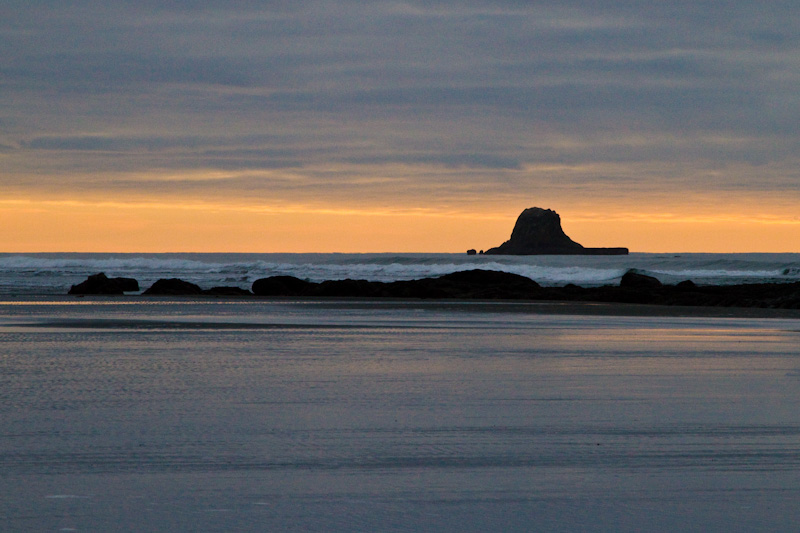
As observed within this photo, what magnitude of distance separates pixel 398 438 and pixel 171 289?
32.3 meters

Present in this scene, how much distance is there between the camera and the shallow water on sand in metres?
4.39

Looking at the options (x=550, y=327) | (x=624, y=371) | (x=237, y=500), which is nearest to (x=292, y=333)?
(x=550, y=327)

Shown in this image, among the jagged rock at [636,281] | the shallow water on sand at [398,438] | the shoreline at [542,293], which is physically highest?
the jagged rock at [636,281]

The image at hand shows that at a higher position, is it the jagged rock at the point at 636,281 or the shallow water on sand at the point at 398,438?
the jagged rock at the point at 636,281

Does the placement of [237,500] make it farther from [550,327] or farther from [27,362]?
[550,327]

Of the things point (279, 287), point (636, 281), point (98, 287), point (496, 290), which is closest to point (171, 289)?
point (98, 287)

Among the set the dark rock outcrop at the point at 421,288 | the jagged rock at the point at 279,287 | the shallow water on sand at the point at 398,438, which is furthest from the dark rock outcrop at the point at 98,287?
the shallow water on sand at the point at 398,438

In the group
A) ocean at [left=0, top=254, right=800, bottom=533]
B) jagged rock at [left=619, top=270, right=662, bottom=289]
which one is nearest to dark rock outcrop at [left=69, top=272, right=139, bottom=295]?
jagged rock at [left=619, top=270, right=662, bottom=289]

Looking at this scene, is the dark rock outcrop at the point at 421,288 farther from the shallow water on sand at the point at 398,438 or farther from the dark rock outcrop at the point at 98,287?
the shallow water on sand at the point at 398,438

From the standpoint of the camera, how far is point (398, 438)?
623cm

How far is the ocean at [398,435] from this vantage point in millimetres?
4395

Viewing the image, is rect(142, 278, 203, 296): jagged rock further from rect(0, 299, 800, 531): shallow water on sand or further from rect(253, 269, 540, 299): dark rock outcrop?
rect(0, 299, 800, 531): shallow water on sand

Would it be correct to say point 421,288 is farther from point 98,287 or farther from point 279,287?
point 98,287

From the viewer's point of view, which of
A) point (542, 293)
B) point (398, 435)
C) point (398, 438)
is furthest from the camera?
point (542, 293)
